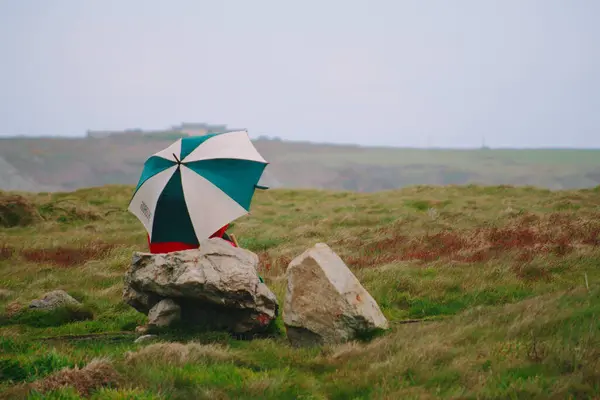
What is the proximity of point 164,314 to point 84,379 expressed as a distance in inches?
143

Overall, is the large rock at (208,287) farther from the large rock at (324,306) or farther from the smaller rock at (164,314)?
the large rock at (324,306)

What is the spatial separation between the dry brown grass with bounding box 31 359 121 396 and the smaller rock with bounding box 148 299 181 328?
10.5 feet

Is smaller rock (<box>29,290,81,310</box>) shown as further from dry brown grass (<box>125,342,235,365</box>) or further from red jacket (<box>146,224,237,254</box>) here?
dry brown grass (<box>125,342,235,365</box>)

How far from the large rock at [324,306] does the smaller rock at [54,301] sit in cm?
513

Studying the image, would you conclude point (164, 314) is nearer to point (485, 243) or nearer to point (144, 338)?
point (144, 338)

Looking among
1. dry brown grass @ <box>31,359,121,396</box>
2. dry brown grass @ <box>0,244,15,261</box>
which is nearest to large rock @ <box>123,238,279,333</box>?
dry brown grass @ <box>31,359,121,396</box>

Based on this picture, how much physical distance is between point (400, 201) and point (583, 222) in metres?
14.0

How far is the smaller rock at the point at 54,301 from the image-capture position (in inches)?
448

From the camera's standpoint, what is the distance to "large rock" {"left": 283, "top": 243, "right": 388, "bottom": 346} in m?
8.65

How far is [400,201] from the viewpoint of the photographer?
2981 cm

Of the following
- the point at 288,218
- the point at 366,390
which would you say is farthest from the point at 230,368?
the point at 288,218

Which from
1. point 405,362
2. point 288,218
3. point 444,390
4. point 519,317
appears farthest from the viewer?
point 288,218

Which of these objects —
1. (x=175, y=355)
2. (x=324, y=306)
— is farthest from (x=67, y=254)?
(x=175, y=355)

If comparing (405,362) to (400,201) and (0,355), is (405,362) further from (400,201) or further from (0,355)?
(400,201)
